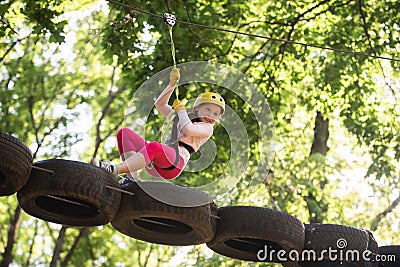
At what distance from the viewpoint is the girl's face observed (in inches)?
212

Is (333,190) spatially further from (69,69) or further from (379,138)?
(69,69)

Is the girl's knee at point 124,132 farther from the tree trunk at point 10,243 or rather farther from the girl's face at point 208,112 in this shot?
the tree trunk at point 10,243

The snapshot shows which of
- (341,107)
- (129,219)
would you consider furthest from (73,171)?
(341,107)

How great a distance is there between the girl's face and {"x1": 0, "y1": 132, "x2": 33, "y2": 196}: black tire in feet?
4.54

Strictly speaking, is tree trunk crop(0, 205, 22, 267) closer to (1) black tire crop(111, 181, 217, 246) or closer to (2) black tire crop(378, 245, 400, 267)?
(1) black tire crop(111, 181, 217, 246)

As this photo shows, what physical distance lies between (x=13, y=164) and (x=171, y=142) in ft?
4.20

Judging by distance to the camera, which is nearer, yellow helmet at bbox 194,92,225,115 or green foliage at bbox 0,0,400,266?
yellow helmet at bbox 194,92,225,115

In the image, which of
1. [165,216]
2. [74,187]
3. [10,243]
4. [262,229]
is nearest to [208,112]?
[165,216]

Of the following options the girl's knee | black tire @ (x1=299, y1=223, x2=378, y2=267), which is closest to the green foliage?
the girl's knee

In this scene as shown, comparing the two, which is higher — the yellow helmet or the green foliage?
the green foliage

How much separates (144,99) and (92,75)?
8.38 meters

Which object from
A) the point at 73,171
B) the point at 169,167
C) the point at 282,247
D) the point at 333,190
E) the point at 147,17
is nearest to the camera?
the point at 73,171

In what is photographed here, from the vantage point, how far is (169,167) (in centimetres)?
526

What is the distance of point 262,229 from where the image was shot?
17.9 ft
